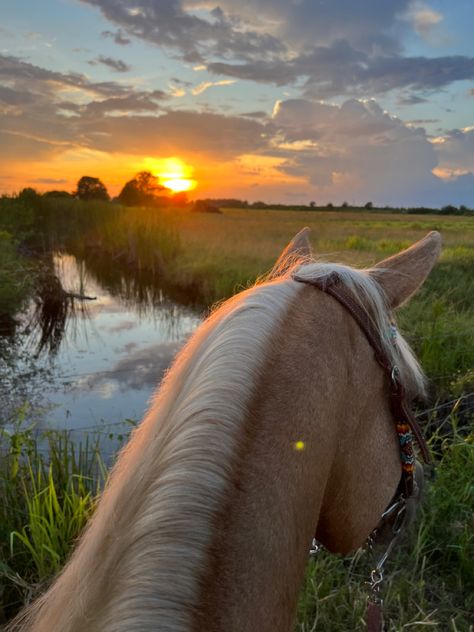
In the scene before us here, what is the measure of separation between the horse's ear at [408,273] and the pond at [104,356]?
9.92 feet

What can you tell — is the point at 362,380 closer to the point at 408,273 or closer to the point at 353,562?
the point at 408,273

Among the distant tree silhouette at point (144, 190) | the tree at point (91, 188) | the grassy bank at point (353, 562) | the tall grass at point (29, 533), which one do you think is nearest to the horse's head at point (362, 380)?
the grassy bank at point (353, 562)

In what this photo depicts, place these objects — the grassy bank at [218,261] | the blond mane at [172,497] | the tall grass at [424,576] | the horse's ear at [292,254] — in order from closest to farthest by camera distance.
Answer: the blond mane at [172,497], the horse's ear at [292,254], the tall grass at [424,576], the grassy bank at [218,261]

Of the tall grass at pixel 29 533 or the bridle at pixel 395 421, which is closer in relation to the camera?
the bridle at pixel 395 421

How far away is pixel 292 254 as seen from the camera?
4.56 ft

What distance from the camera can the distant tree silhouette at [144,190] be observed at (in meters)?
43.5

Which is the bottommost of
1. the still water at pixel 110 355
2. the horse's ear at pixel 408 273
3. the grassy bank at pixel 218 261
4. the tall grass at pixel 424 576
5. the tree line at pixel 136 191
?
the still water at pixel 110 355

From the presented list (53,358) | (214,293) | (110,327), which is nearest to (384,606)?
(53,358)

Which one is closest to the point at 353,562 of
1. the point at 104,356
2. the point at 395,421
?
the point at 395,421

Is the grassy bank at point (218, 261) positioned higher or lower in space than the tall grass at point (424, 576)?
higher

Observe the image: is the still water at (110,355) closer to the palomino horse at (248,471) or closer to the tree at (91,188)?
the palomino horse at (248,471)

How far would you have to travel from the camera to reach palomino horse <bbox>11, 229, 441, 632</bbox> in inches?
27.8

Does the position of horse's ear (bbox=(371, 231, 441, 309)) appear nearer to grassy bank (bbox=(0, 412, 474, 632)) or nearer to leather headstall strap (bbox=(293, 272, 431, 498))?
leather headstall strap (bbox=(293, 272, 431, 498))

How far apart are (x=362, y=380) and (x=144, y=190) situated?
45.3 meters
